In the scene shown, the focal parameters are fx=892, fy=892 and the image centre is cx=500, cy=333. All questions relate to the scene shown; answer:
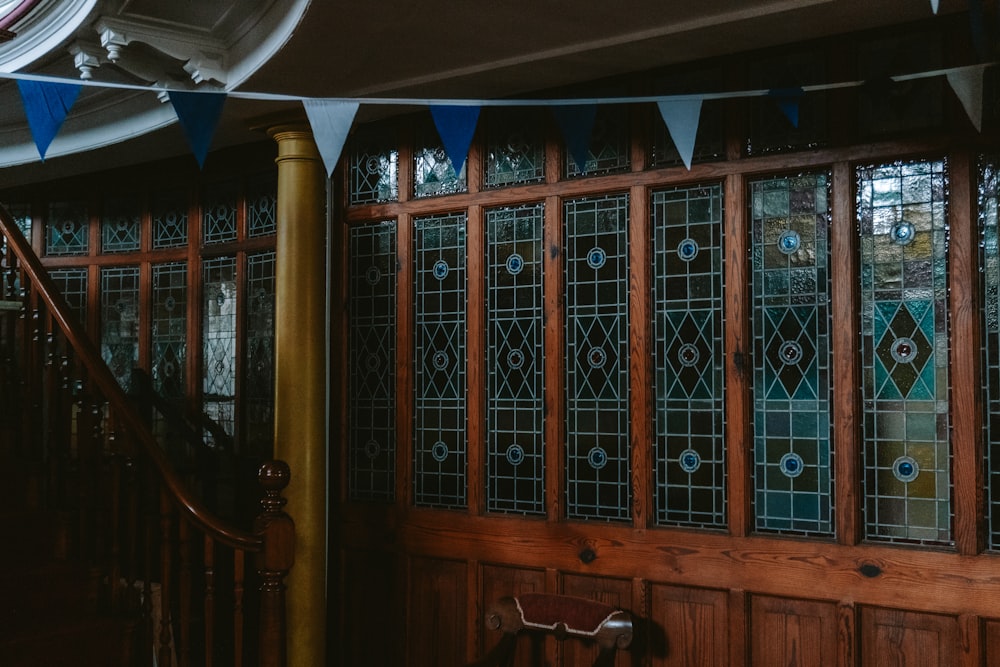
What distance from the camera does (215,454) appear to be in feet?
15.1

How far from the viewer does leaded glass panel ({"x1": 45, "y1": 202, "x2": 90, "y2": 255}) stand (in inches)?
203

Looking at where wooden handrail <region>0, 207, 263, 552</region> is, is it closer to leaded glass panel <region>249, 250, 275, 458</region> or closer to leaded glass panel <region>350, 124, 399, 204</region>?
leaded glass panel <region>249, 250, 275, 458</region>

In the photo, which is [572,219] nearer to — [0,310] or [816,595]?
[816,595]

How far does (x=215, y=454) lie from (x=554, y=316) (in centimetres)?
211

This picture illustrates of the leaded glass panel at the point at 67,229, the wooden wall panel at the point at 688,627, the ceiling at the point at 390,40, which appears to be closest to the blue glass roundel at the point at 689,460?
the wooden wall panel at the point at 688,627

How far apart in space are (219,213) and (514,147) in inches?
71.7

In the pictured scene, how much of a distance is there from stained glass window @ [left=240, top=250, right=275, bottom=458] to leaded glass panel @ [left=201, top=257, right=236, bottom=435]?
0.34 feet

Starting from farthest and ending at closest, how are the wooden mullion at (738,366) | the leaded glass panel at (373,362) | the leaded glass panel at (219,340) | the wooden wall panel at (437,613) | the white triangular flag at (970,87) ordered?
the leaded glass panel at (219,340) → the leaded glass panel at (373,362) → the wooden wall panel at (437,613) → the wooden mullion at (738,366) → the white triangular flag at (970,87)

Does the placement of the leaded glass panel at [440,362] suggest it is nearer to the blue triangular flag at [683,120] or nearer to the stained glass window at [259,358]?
the stained glass window at [259,358]

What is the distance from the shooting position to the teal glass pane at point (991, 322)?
2742mm

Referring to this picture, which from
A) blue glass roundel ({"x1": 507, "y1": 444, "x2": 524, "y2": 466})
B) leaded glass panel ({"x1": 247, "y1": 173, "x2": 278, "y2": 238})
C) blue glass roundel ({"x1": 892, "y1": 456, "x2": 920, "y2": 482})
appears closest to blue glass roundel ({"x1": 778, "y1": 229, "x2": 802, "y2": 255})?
blue glass roundel ({"x1": 892, "y1": 456, "x2": 920, "y2": 482})

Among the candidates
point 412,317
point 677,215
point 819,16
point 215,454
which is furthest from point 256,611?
point 819,16

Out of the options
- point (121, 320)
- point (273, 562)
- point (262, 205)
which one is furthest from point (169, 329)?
point (273, 562)

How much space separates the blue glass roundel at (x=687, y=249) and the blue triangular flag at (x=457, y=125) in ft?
2.83
